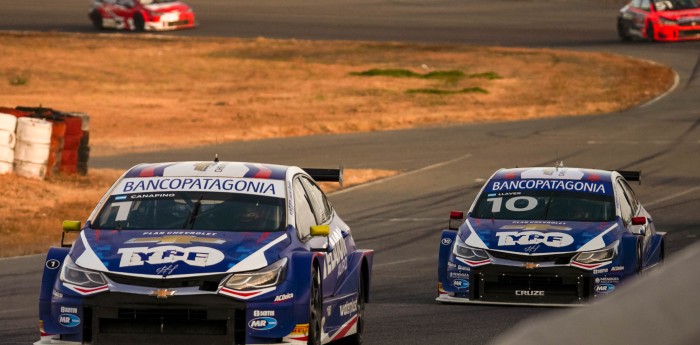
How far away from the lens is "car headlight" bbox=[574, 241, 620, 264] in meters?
12.8

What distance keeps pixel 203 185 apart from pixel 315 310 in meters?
1.43

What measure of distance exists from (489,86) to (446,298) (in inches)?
1272

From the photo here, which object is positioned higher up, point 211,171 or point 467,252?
point 211,171

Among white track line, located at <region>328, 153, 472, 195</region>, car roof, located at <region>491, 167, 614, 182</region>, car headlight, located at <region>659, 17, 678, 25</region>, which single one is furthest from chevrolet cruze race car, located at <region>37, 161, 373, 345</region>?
car headlight, located at <region>659, 17, 678, 25</region>

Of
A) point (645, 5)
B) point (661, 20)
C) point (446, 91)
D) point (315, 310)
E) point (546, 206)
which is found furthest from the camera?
point (661, 20)

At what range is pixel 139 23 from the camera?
191ft

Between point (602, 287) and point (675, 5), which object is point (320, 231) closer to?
point (602, 287)

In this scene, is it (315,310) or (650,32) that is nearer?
(315,310)

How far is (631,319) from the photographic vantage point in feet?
4.07

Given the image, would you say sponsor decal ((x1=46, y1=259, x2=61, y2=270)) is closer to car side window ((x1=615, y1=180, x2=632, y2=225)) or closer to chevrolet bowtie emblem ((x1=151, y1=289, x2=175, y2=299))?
chevrolet bowtie emblem ((x1=151, y1=289, x2=175, y2=299))

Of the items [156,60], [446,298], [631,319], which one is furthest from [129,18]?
[631,319]

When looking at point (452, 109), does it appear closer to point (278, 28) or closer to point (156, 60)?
point (156, 60)

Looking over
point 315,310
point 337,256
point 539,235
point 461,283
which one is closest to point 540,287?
point 539,235

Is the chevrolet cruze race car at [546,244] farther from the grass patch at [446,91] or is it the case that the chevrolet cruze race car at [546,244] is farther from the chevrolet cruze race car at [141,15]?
the chevrolet cruze race car at [141,15]
